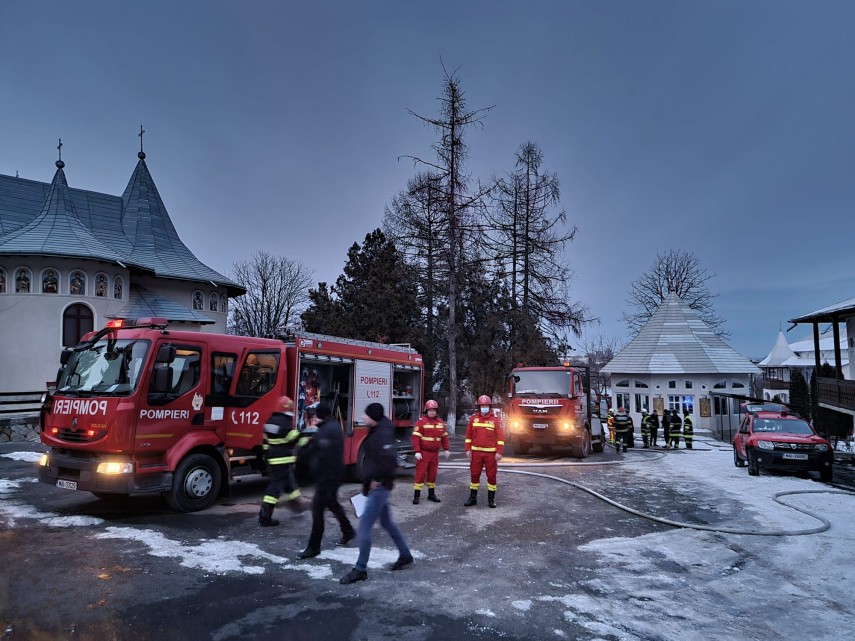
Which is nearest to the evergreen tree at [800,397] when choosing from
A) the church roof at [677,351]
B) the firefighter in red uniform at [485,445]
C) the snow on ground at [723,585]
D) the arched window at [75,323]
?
the church roof at [677,351]

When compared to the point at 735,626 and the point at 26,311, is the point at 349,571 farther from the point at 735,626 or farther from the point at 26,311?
the point at 26,311

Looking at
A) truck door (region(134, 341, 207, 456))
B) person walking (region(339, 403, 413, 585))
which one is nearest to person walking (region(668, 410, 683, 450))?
person walking (region(339, 403, 413, 585))

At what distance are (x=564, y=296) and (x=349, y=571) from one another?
26.3m

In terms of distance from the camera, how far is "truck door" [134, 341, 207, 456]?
834cm

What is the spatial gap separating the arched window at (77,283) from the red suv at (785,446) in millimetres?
25179

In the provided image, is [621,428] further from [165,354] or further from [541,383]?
[165,354]

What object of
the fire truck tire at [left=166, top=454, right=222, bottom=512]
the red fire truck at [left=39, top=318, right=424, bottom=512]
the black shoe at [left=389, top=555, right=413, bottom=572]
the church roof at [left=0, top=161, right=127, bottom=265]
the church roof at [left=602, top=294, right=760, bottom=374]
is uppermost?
the church roof at [left=0, top=161, right=127, bottom=265]

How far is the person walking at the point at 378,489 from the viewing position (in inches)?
232

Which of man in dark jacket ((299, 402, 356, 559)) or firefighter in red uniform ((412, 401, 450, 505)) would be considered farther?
firefighter in red uniform ((412, 401, 450, 505))

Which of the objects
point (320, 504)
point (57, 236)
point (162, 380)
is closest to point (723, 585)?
point (320, 504)

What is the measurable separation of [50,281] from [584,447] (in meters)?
22.1

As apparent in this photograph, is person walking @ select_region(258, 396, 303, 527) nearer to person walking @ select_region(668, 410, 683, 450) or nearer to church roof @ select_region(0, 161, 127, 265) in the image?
person walking @ select_region(668, 410, 683, 450)

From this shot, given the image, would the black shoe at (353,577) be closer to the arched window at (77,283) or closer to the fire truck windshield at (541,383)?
the fire truck windshield at (541,383)

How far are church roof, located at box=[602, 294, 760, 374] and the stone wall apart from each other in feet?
97.2
